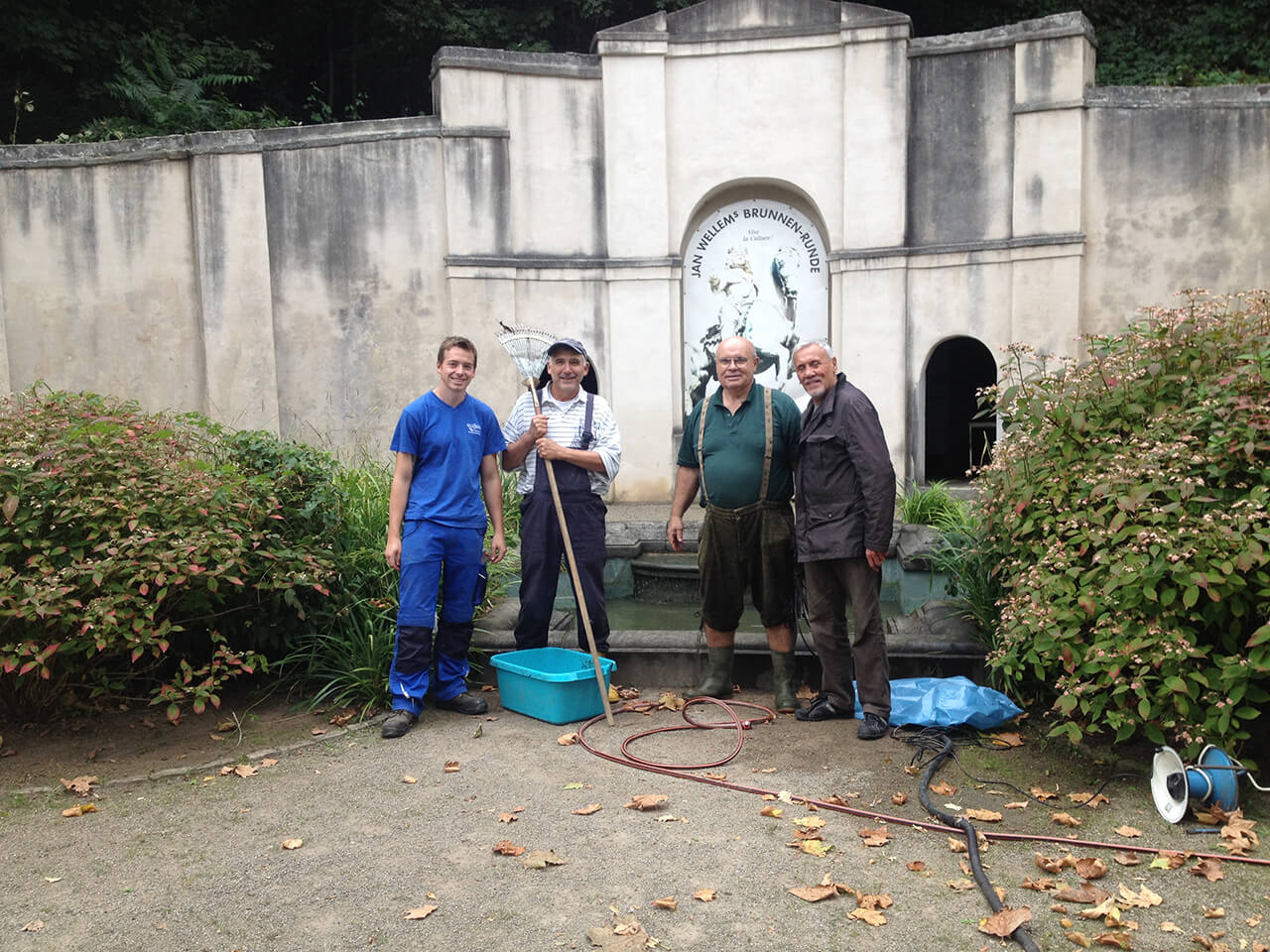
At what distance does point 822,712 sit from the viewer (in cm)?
559

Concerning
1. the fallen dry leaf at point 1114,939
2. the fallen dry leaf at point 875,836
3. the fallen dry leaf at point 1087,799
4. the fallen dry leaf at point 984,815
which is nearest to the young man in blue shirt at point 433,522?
the fallen dry leaf at point 875,836

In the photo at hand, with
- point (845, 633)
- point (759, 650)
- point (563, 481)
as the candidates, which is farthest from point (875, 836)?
point (563, 481)

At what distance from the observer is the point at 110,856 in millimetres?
4145

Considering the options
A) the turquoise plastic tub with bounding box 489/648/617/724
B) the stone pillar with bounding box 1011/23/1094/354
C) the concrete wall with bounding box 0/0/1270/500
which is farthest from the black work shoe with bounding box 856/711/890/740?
the stone pillar with bounding box 1011/23/1094/354

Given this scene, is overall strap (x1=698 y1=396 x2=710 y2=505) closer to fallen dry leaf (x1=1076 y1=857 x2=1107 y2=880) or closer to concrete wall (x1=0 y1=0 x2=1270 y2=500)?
fallen dry leaf (x1=1076 y1=857 x2=1107 y2=880)

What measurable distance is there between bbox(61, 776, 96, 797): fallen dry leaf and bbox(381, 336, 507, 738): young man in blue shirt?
1.34m

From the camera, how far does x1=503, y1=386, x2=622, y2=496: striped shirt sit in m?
6.04

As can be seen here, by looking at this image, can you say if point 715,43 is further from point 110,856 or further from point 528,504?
point 110,856

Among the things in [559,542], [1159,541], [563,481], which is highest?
[563,481]

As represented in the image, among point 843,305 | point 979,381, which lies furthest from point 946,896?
point 979,381

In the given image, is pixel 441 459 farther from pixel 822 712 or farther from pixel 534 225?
pixel 534 225

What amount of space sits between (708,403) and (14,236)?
31.3 feet

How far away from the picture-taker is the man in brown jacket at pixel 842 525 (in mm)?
5297

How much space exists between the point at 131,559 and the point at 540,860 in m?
2.54
